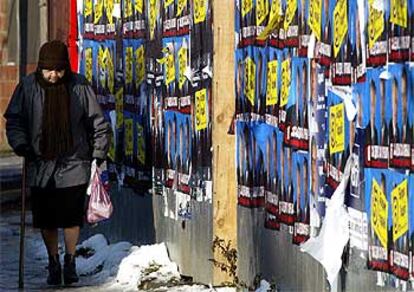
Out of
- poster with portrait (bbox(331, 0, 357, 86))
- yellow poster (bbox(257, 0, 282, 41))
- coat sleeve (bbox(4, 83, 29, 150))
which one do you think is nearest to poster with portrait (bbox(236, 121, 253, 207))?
yellow poster (bbox(257, 0, 282, 41))

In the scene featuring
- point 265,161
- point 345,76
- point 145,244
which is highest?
point 345,76

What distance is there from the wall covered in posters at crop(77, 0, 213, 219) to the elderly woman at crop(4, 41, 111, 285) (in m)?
0.57

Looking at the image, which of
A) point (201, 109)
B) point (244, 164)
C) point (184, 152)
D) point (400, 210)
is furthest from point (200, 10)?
point (400, 210)

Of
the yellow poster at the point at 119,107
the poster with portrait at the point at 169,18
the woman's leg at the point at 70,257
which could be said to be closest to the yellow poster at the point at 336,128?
the poster with portrait at the point at 169,18

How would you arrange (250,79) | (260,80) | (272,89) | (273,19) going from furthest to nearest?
(250,79) < (260,80) < (272,89) < (273,19)

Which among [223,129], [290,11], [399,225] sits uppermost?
[290,11]

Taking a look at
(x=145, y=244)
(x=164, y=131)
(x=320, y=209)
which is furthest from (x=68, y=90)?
(x=320, y=209)

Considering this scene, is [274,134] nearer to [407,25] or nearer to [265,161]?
[265,161]

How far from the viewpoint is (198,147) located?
10.0 m

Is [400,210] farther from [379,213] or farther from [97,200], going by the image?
[97,200]

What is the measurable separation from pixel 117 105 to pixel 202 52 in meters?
2.36

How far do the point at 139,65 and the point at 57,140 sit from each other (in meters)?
1.24

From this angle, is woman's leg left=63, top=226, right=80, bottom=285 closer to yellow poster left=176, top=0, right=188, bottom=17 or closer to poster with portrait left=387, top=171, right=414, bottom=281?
yellow poster left=176, top=0, right=188, bottom=17

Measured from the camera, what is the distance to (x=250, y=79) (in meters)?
8.98
